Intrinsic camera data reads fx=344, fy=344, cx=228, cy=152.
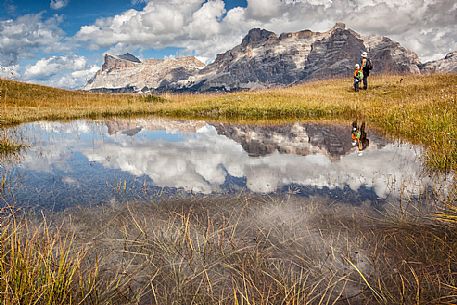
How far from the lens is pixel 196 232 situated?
4871 mm

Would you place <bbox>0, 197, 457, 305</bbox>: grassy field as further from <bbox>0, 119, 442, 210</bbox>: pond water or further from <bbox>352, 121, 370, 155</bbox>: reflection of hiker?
<bbox>352, 121, 370, 155</bbox>: reflection of hiker

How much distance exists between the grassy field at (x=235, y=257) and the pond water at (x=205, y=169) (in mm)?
1136

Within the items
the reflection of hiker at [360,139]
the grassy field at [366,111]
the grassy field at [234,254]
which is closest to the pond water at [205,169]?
the reflection of hiker at [360,139]

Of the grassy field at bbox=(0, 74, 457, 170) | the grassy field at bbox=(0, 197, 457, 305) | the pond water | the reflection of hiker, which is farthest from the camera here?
the reflection of hiker

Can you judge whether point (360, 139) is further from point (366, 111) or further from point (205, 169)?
point (366, 111)

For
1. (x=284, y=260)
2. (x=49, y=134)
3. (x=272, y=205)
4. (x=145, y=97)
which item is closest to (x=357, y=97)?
(x=145, y=97)

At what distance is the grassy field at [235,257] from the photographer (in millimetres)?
3342

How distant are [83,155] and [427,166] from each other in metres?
10.2

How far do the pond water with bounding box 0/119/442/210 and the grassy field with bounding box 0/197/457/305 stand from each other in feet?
3.73

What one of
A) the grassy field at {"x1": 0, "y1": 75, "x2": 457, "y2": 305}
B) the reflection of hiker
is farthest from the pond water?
the grassy field at {"x1": 0, "y1": 75, "x2": 457, "y2": 305}

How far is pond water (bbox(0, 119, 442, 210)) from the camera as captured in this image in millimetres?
6977

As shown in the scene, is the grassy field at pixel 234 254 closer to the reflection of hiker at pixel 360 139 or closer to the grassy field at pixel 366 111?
the grassy field at pixel 366 111

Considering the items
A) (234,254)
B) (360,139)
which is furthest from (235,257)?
(360,139)

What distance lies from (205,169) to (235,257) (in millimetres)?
5129
